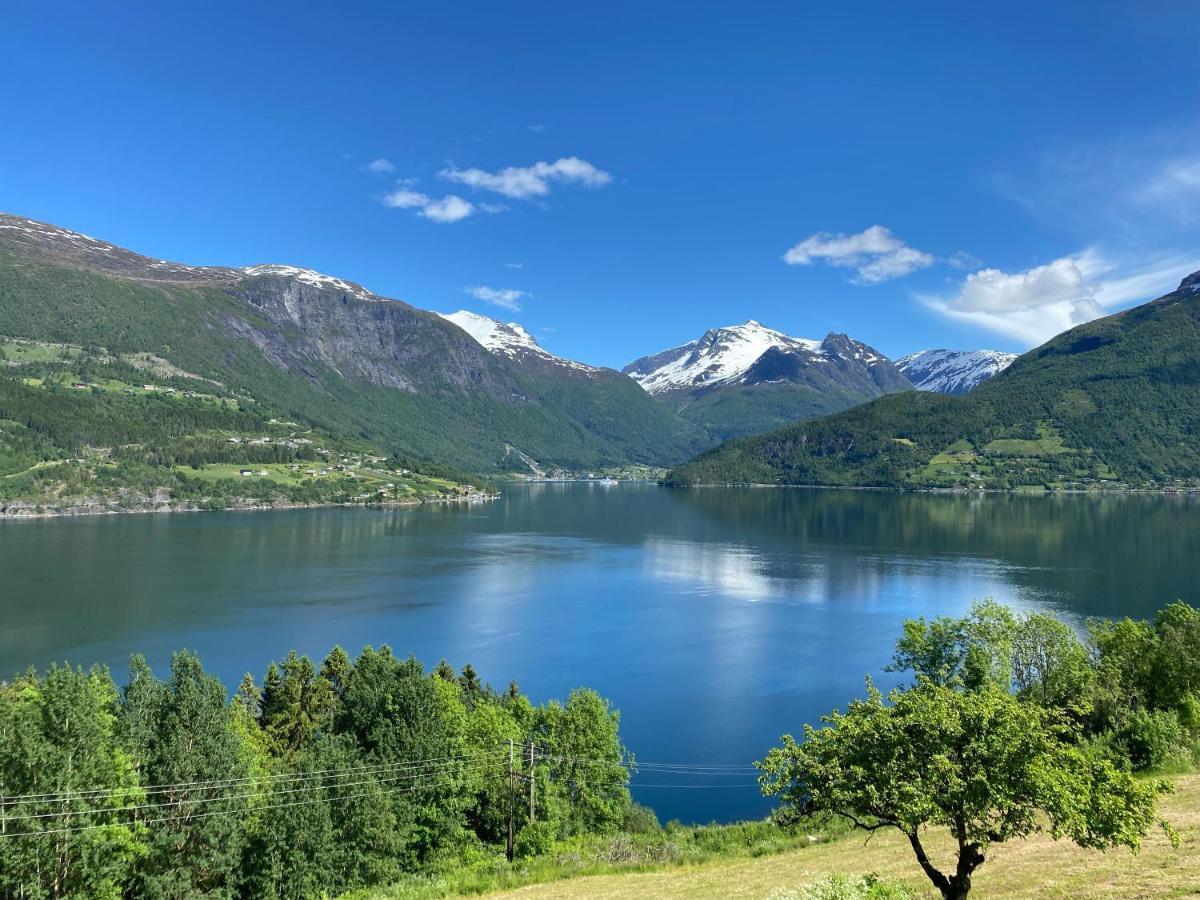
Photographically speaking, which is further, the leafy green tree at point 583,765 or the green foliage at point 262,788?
the leafy green tree at point 583,765

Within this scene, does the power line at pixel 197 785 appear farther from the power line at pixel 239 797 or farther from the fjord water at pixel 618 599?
the fjord water at pixel 618 599

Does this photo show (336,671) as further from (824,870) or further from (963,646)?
(963,646)

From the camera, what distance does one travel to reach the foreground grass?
16.5 metres

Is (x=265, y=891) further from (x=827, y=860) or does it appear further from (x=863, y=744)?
(x=863, y=744)

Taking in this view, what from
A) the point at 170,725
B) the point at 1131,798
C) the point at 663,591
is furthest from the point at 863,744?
the point at 663,591

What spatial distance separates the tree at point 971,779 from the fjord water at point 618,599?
29.8m

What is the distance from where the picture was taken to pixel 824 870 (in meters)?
22.3

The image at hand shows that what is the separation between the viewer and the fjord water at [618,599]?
60469 millimetres

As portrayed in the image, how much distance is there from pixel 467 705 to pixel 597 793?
13.5 m

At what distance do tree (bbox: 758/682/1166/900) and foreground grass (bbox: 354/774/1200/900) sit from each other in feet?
7.25

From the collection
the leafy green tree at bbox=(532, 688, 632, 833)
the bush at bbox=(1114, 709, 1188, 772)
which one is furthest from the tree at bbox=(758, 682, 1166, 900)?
the leafy green tree at bbox=(532, 688, 632, 833)

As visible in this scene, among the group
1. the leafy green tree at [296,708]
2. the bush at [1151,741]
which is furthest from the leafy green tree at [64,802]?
the bush at [1151,741]

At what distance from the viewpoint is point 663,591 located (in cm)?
10538

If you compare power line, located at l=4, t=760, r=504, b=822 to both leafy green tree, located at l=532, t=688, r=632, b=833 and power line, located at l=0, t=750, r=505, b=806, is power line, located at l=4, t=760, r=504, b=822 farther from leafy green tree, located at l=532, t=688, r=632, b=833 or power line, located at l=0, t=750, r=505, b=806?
leafy green tree, located at l=532, t=688, r=632, b=833
